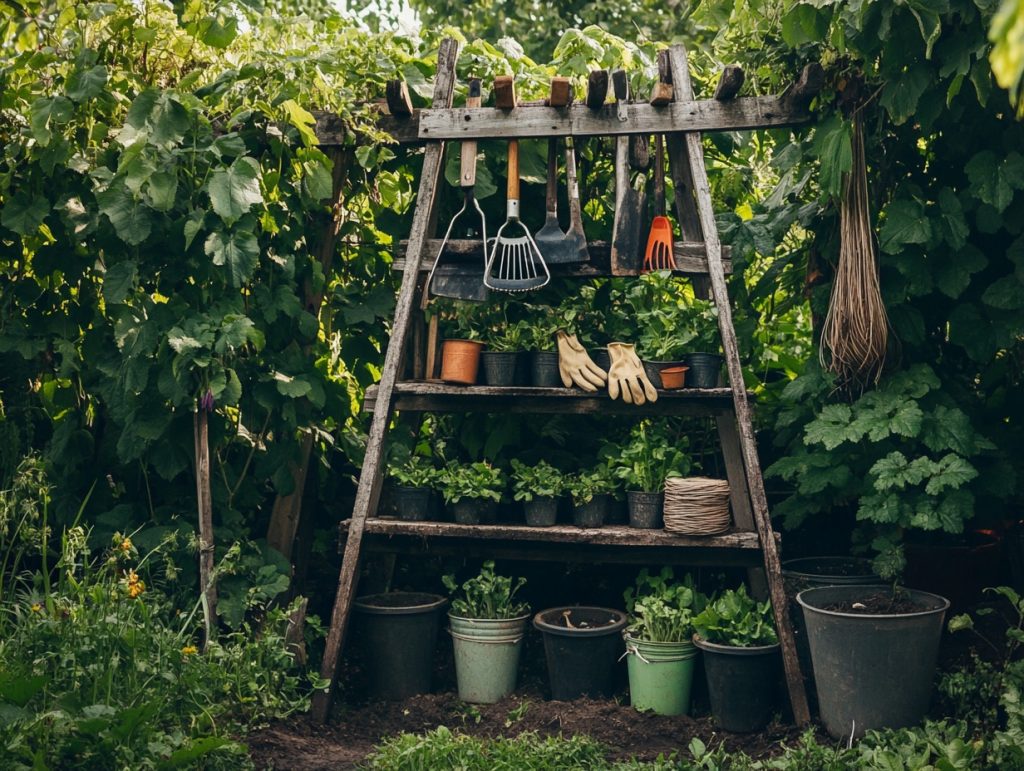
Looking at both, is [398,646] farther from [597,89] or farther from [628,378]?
[597,89]

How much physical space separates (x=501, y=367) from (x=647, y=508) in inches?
29.7

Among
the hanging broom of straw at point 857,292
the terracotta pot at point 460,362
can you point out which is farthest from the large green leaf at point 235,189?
the hanging broom of straw at point 857,292

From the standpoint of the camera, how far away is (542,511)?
3.94 meters

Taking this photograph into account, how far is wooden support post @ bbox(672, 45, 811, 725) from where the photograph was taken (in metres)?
3.57

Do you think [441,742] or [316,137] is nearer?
[441,742]

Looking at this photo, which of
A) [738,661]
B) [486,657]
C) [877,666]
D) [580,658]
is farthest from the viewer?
[486,657]

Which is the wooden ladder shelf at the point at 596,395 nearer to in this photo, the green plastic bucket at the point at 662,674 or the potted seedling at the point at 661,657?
the potted seedling at the point at 661,657

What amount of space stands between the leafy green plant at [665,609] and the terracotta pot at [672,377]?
70 cm

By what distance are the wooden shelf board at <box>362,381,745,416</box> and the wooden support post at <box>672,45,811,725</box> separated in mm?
118

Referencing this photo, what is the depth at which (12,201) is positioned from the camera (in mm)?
3939

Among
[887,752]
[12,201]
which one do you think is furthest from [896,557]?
[12,201]

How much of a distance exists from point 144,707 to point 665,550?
1.89 meters

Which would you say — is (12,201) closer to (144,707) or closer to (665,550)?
(144,707)

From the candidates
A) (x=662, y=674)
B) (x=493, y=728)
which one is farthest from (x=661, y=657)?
(x=493, y=728)
